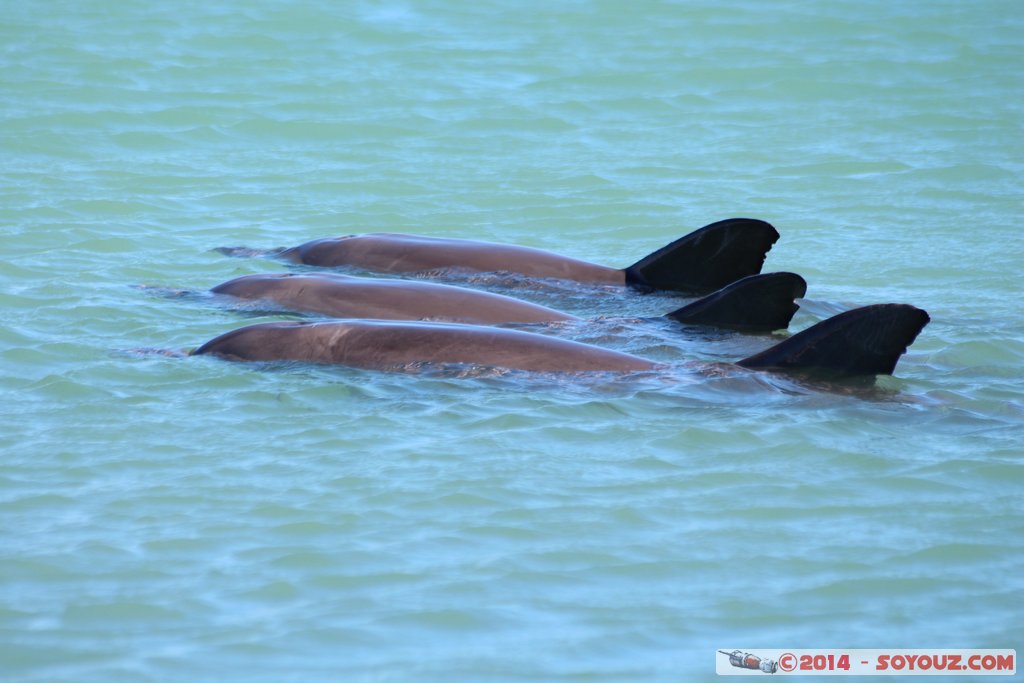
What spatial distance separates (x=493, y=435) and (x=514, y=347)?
1.13m

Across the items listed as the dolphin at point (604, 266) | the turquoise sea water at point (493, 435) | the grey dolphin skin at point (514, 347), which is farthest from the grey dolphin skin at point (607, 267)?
the grey dolphin skin at point (514, 347)

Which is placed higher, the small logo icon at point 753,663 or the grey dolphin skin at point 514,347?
the grey dolphin skin at point 514,347

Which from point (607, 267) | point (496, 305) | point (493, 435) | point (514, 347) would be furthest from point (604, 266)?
point (493, 435)

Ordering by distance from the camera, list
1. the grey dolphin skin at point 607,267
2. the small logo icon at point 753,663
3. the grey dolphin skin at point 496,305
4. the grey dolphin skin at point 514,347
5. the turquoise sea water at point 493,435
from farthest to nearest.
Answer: the grey dolphin skin at point 607,267
the grey dolphin skin at point 496,305
the grey dolphin skin at point 514,347
the turquoise sea water at point 493,435
the small logo icon at point 753,663

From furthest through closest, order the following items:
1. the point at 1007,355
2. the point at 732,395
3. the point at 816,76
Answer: the point at 816,76 → the point at 1007,355 → the point at 732,395

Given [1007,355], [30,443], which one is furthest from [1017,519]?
[30,443]

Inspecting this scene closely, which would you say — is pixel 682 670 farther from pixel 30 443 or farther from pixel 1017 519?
pixel 30 443

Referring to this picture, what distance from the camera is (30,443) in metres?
6.36

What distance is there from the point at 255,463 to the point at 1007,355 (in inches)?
181

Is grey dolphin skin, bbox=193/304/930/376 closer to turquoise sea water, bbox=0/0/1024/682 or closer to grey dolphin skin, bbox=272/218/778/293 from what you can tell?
turquoise sea water, bbox=0/0/1024/682

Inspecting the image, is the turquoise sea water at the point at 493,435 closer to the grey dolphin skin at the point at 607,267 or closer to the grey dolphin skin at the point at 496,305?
the grey dolphin skin at the point at 496,305

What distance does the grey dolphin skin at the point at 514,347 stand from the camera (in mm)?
7195

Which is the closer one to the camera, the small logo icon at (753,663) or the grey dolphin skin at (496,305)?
the small logo icon at (753,663)

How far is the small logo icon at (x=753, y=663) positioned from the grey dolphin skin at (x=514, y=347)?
3.05 m
